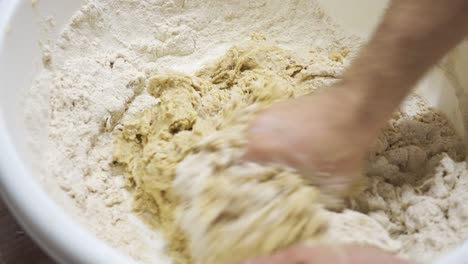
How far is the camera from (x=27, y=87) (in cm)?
75

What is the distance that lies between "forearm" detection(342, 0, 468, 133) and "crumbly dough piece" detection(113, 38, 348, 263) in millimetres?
137

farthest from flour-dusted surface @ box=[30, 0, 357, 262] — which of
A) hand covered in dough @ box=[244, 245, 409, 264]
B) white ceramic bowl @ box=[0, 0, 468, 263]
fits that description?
hand covered in dough @ box=[244, 245, 409, 264]

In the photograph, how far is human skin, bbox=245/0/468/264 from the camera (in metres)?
0.58

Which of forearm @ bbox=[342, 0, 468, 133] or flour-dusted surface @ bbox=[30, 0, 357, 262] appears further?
flour-dusted surface @ bbox=[30, 0, 357, 262]

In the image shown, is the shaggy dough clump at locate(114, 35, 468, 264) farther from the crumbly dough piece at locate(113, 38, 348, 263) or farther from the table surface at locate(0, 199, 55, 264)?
the table surface at locate(0, 199, 55, 264)

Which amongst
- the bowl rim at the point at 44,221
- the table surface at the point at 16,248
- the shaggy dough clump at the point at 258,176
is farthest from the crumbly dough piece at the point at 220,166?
the table surface at the point at 16,248

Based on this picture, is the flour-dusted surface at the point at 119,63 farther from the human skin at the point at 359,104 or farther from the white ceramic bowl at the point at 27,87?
the human skin at the point at 359,104

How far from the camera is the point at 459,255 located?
0.54m

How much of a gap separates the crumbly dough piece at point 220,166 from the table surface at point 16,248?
259 mm

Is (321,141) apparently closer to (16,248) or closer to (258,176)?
(258,176)

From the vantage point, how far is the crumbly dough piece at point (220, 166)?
607 mm

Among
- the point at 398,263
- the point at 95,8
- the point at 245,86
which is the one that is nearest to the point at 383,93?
the point at 398,263

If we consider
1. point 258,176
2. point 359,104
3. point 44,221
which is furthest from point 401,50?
point 44,221

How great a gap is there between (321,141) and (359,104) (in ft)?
0.22
